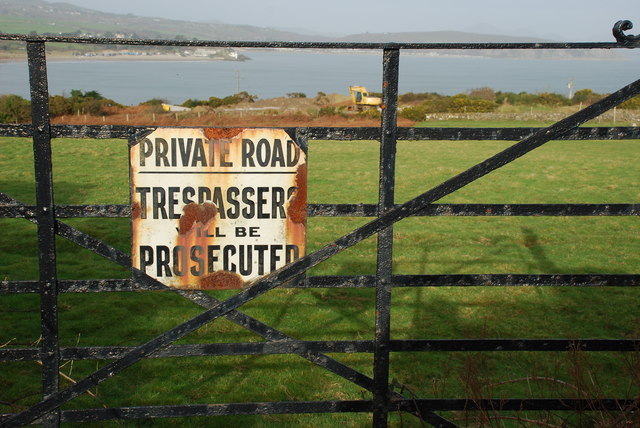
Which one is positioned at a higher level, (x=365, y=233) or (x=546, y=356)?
(x=365, y=233)

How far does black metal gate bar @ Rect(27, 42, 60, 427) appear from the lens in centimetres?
380

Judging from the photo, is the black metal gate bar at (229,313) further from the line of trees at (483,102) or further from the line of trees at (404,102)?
the line of trees at (483,102)

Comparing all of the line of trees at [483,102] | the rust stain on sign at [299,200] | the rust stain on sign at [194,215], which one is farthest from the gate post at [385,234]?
the line of trees at [483,102]

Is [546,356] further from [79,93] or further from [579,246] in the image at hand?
[79,93]

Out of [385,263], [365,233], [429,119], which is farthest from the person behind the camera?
[429,119]

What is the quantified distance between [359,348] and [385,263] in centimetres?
56

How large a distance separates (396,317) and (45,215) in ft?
15.7

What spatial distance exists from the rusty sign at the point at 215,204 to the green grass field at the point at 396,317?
1309 millimetres

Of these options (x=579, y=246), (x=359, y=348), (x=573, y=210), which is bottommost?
(x=579, y=246)

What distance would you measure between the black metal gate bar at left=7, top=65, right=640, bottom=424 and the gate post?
0.24 meters

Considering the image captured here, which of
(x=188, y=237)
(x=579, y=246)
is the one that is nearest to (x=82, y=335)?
(x=188, y=237)

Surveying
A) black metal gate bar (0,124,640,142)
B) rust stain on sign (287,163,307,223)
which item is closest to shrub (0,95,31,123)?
black metal gate bar (0,124,640,142)

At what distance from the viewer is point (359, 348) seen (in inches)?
166

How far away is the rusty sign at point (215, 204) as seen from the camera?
4.01m
